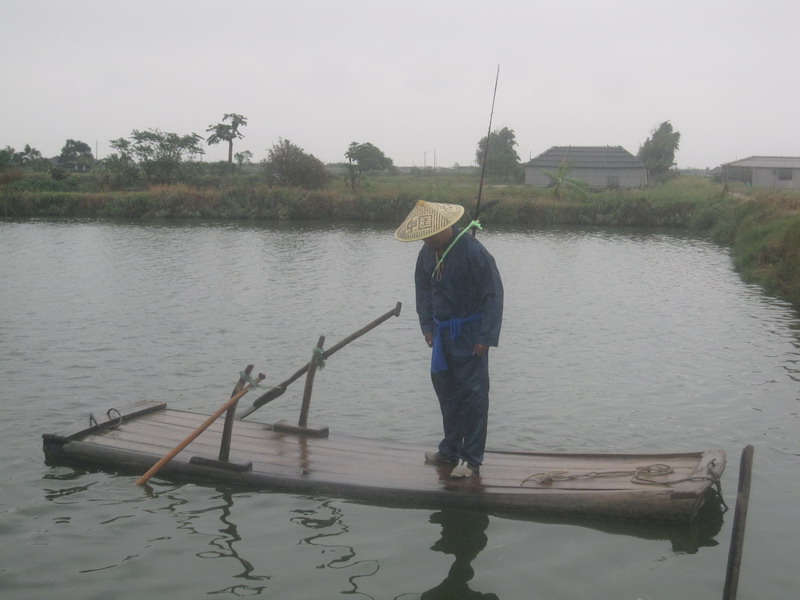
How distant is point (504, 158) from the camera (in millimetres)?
55875

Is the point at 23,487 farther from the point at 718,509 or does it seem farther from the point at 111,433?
the point at 718,509

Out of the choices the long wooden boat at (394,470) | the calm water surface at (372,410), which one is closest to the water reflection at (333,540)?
the calm water surface at (372,410)

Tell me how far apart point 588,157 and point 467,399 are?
164 ft

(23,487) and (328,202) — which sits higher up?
(328,202)

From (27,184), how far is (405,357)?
122ft

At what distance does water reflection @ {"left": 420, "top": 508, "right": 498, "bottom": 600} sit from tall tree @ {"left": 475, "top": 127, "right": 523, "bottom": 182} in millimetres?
50364

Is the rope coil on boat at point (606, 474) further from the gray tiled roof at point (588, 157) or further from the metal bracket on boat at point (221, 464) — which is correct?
the gray tiled roof at point (588, 157)

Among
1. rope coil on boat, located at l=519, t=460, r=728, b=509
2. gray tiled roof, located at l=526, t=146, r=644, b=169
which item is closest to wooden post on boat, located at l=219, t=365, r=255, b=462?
rope coil on boat, located at l=519, t=460, r=728, b=509

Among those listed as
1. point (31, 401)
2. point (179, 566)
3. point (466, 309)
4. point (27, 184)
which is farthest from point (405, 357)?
point (27, 184)

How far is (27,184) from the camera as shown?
139 feet

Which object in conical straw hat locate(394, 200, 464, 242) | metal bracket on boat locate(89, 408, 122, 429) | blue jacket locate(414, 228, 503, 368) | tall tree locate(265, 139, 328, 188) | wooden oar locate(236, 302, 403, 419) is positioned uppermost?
tall tree locate(265, 139, 328, 188)

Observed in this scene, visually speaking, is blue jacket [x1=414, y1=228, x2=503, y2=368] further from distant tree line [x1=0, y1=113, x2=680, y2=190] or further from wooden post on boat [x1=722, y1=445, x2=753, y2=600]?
distant tree line [x1=0, y1=113, x2=680, y2=190]

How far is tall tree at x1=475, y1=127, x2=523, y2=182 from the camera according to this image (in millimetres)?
55531

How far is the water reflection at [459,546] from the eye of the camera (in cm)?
498
